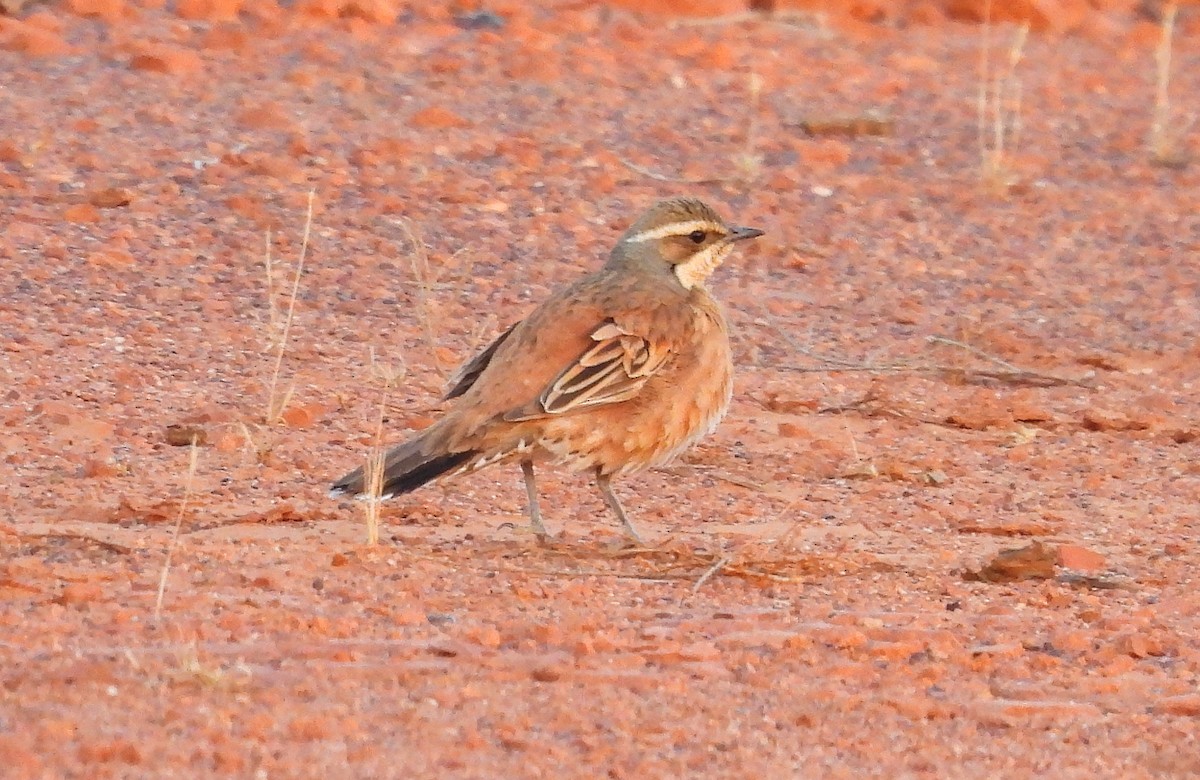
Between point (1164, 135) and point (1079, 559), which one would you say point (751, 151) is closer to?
point (1164, 135)

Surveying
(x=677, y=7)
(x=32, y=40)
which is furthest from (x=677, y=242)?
(x=677, y=7)

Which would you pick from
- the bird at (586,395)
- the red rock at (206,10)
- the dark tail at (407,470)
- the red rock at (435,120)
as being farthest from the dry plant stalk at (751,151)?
the dark tail at (407,470)

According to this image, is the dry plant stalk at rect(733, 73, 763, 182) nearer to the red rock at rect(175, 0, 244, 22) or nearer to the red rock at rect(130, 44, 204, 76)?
the red rock at rect(130, 44, 204, 76)

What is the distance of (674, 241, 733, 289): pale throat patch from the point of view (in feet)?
27.9

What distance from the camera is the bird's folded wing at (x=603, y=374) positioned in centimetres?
741

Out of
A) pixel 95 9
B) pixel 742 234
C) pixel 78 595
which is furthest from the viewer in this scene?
pixel 95 9

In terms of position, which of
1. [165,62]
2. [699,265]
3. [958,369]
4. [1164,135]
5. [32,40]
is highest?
[699,265]

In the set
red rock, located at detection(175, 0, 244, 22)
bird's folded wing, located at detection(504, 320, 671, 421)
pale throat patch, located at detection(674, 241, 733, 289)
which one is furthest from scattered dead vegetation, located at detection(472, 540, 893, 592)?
red rock, located at detection(175, 0, 244, 22)

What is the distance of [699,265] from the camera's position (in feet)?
28.1

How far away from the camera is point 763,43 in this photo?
1645cm

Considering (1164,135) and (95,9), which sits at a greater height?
(95,9)

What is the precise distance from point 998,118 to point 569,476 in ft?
19.1

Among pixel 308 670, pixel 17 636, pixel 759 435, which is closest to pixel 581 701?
pixel 308 670

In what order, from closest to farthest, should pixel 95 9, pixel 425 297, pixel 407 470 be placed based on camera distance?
pixel 407 470
pixel 425 297
pixel 95 9
